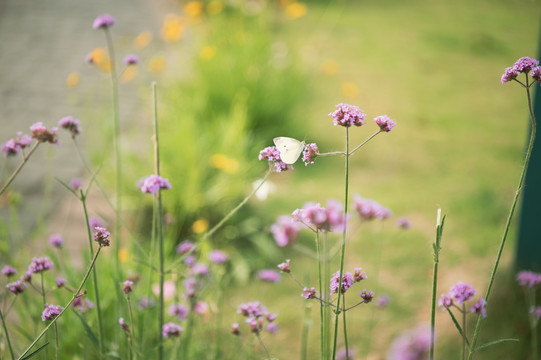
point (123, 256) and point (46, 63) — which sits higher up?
point (46, 63)

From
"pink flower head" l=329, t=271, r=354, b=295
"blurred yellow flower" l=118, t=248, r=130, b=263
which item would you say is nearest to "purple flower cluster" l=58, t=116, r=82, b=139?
"pink flower head" l=329, t=271, r=354, b=295

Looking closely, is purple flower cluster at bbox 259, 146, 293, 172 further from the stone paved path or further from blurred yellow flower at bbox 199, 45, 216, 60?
blurred yellow flower at bbox 199, 45, 216, 60

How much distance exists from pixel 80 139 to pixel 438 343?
10.9ft

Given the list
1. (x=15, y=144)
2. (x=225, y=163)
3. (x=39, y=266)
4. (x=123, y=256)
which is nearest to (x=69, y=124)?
(x=15, y=144)

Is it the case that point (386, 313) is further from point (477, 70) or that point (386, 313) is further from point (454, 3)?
point (454, 3)

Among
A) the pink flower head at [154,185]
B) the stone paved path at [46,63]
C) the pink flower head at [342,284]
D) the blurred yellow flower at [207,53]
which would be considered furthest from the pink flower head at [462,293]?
the blurred yellow flower at [207,53]

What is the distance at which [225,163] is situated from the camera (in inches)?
126

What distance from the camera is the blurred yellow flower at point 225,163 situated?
3.19 m

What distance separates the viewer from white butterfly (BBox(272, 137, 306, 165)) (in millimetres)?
1111

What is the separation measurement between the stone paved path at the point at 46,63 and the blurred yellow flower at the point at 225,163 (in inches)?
42.0

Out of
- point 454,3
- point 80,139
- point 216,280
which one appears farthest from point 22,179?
point 454,3

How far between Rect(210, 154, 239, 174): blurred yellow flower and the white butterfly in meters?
2.03

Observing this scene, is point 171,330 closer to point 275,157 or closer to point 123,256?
point 275,157

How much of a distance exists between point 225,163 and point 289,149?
6.85 feet
